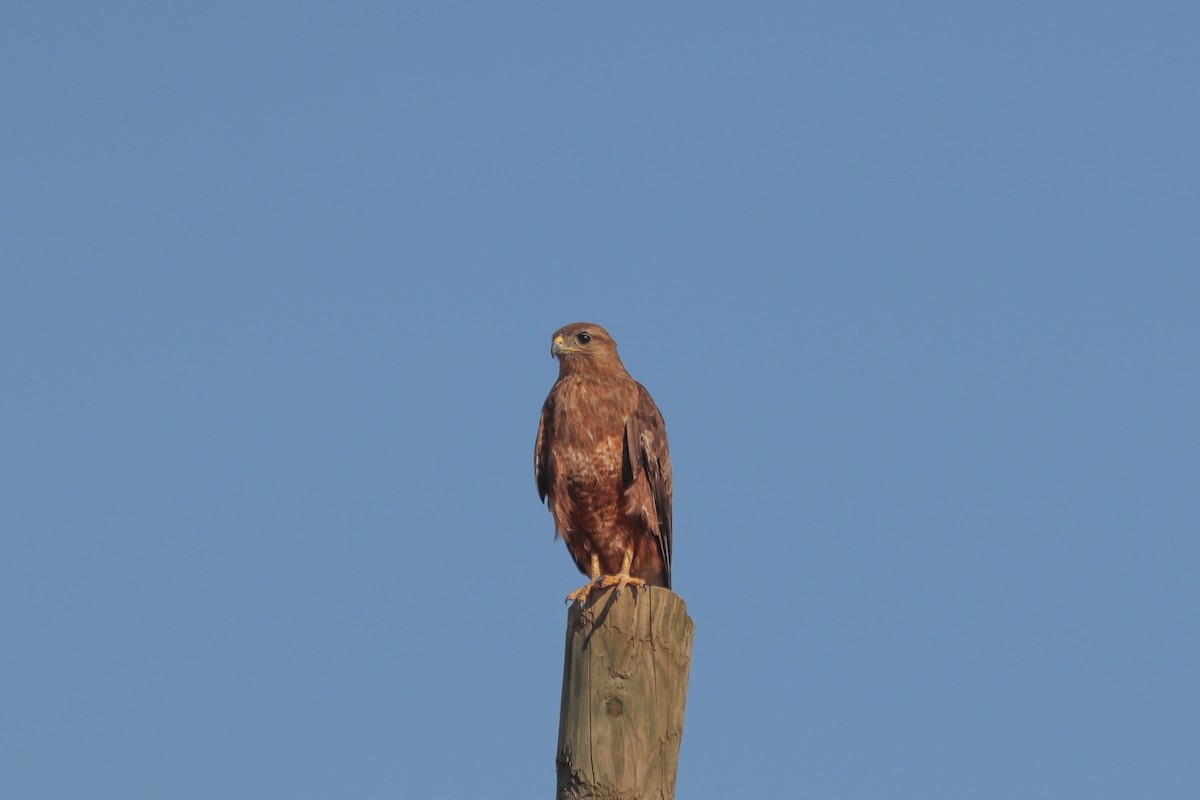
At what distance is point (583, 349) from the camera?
9.46 meters

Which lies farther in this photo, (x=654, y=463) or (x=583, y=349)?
(x=583, y=349)

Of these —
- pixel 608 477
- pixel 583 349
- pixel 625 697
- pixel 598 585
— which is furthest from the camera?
pixel 583 349

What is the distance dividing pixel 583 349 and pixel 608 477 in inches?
41.1

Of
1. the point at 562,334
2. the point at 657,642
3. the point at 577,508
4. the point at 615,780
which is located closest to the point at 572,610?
the point at 657,642

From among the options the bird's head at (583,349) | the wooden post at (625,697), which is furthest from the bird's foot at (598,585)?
the bird's head at (583,349)

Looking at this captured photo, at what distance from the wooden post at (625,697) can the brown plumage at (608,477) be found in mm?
3180

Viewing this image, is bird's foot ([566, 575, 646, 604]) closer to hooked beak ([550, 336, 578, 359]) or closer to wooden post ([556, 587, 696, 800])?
wooden post ([556, 587, 696, 800])

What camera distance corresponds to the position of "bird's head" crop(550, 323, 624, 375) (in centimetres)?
943

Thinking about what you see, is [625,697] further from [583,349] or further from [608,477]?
[583,349]

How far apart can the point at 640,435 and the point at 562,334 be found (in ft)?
3.43

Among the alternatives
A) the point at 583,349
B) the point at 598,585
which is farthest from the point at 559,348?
the point at 598,585

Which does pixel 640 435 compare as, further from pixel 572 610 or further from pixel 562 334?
pixel 572 610

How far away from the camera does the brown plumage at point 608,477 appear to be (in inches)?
348

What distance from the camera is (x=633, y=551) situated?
29.4ft
